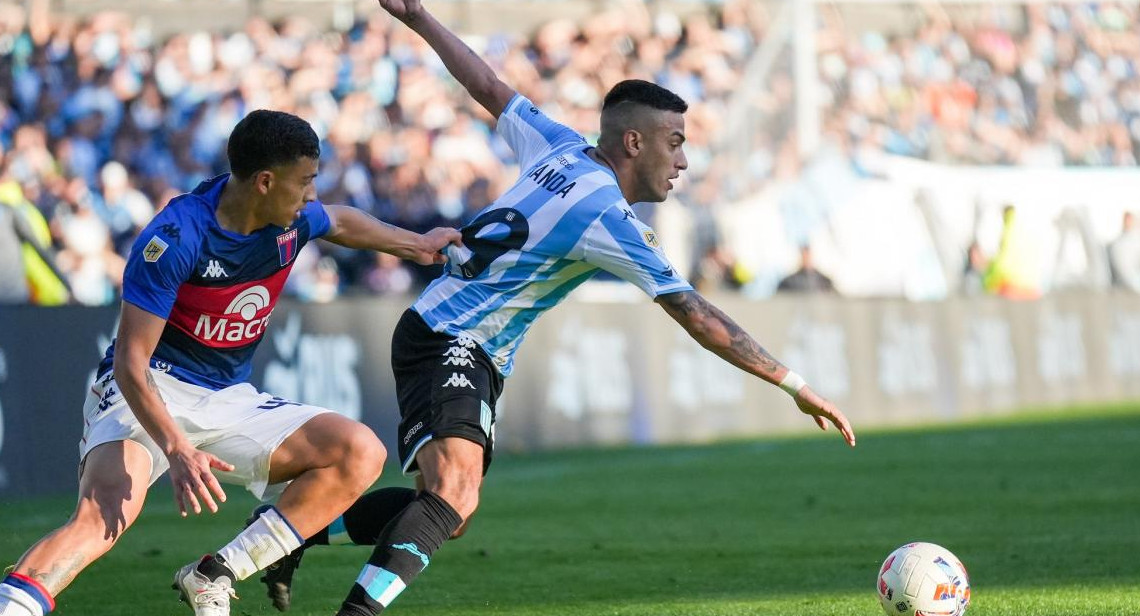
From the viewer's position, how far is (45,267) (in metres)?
12.4

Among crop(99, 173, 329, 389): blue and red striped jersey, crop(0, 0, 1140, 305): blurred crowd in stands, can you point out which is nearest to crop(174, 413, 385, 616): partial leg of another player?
crop(99, 173, 329, 389): blue and red striped jersey

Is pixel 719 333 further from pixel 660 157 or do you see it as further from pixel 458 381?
pixel 458 381

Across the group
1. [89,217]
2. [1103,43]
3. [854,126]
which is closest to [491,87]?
[89,217]

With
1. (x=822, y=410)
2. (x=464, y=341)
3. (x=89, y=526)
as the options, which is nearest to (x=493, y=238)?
(x=464, y=341)

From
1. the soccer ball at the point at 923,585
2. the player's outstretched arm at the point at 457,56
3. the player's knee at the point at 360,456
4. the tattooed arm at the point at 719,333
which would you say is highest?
the player's outstretched arm at the point at 457,56

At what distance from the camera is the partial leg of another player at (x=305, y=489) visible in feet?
19.0

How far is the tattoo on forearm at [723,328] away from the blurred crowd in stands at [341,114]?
7.31 m

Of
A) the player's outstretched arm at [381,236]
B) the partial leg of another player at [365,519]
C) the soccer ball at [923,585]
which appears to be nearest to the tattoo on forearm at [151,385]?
the player's outstretched arm at [381,236]

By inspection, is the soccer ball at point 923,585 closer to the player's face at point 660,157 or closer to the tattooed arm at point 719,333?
the tattooed arm at point 719,333

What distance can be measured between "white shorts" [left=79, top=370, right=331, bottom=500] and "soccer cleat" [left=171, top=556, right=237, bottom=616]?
354 millimetres

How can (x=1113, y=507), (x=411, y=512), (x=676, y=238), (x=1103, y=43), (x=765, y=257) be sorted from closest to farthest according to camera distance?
(x=411, y=512) → (x=1113, y=507) → (x=676, y=238) → (x=765, y=257) → (x=1103, y=43)

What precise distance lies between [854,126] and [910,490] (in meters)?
13.7

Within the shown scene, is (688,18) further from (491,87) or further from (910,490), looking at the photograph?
(491,87)

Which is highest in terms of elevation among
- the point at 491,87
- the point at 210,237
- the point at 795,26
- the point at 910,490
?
the point at 795,26
